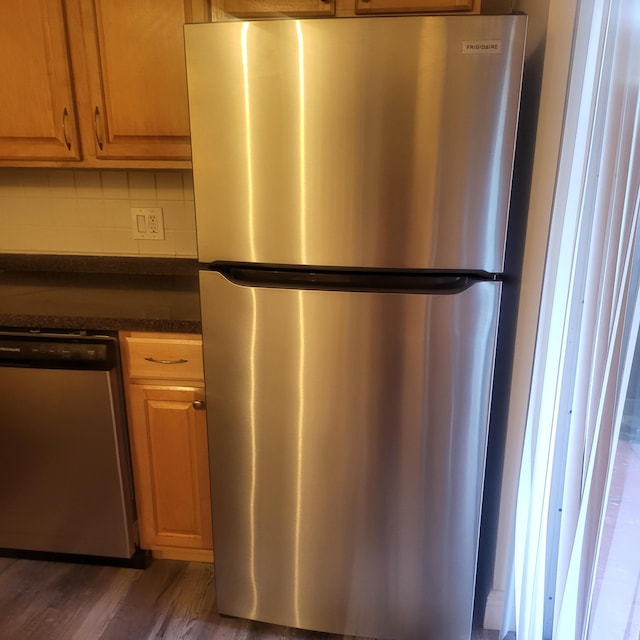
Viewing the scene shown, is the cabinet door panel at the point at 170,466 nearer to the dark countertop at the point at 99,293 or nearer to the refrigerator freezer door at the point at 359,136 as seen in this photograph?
the dark countertop at the point at 99,293

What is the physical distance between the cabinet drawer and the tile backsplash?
0.61 meters

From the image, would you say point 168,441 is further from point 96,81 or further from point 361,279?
point 96,81

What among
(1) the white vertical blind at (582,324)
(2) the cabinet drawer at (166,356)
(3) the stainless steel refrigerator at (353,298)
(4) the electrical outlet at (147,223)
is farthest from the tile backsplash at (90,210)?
(1) the white vertical blind at (582,324)

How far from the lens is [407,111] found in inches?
48.6

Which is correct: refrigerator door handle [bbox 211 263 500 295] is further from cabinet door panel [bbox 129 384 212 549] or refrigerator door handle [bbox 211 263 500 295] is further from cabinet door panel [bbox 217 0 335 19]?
cabinet door panel [bbox 217 0 335 19]

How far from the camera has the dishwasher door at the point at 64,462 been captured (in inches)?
68.0

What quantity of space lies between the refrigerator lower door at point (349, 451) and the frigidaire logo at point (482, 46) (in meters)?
0.50

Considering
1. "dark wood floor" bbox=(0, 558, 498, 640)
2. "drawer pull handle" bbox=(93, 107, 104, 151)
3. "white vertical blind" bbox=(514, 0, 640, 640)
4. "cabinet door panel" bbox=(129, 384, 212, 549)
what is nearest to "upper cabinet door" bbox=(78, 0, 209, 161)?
"drawer pull handle" bbox=(93, 107, 104, 151)

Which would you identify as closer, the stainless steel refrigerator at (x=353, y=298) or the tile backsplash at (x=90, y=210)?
the stainless steel refrigerator at (x=353, y=298)

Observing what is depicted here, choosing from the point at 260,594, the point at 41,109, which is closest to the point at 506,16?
the point at 41,109

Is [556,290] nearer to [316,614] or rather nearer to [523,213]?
[523,213]

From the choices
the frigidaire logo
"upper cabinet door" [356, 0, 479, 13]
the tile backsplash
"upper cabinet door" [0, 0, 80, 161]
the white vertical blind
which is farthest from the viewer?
the tile backsplash

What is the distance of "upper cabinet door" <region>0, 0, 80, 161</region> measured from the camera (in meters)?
1.81

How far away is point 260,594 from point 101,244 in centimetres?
142
